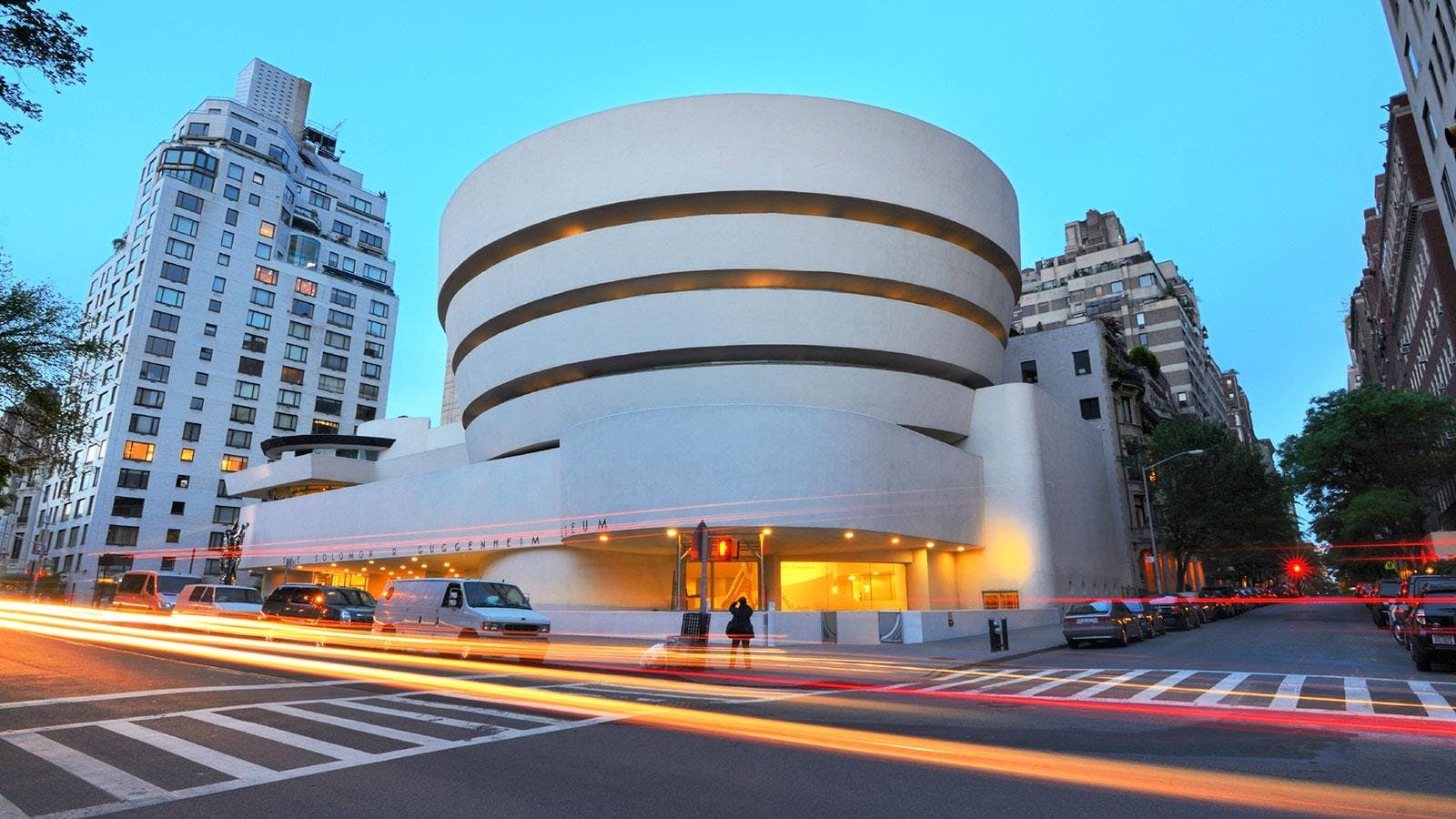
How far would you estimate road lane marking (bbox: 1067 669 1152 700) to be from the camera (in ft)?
41.6

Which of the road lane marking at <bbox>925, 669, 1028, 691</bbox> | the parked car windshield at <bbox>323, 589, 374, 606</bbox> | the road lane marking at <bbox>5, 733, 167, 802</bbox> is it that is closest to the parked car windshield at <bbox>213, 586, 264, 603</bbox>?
the parked car windshield at <bbox>323, 589, 374, 606</bbox>

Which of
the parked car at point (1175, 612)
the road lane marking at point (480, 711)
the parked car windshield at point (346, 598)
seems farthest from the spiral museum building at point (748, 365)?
the road lane marking at point (480, 711)

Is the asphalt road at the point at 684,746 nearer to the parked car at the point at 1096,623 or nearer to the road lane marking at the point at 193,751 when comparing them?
the road lane marking at the point at 193,751

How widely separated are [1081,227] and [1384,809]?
343ft

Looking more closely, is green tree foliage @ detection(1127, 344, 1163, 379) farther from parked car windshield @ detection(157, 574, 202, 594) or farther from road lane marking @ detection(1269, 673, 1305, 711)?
parked car windshield @ detection(157, 574, 202, 594)

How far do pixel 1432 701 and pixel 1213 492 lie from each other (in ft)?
135

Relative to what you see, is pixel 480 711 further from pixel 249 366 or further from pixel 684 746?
pixel 249 366

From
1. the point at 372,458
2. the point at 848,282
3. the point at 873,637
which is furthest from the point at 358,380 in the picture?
the point at 873,637

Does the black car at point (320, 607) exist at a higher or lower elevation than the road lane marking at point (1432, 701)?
higher

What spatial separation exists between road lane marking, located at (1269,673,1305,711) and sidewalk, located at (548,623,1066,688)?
19.8 ft

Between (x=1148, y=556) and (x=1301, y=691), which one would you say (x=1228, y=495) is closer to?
(x=1148, y=556)

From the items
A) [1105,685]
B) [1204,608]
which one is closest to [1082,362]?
[1204,608]

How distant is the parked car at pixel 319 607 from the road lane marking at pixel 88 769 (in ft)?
45.3

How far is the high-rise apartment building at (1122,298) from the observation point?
273ft
